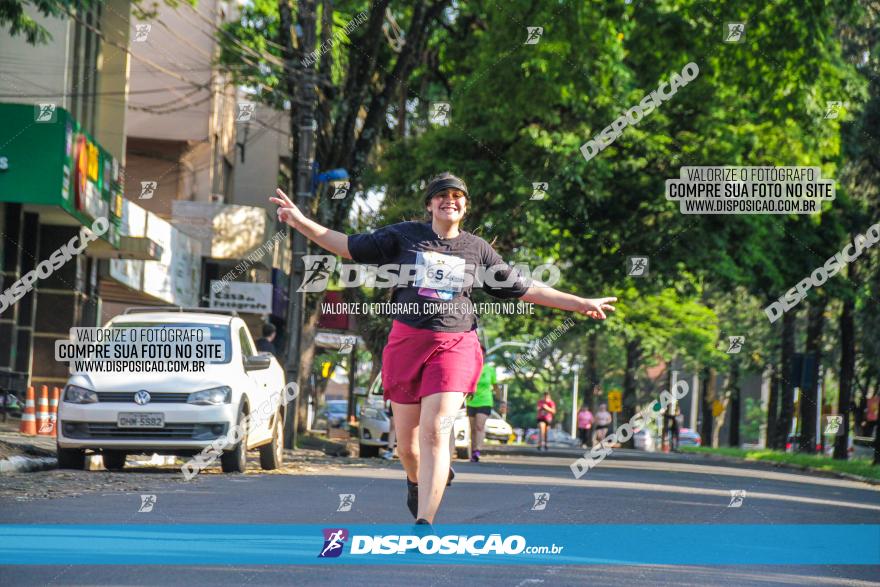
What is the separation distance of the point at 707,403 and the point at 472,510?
160 feet

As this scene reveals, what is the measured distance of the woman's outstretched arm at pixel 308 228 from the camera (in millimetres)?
7922

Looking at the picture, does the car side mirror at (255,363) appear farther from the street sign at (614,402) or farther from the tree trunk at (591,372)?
the tree trunk at (591,372)

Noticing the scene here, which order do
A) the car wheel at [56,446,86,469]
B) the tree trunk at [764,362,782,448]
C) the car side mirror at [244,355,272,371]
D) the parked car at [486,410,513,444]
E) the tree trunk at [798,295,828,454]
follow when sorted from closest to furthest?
1. the car wheel at [56,446,86,469]
2. the car side mirror at [244,355,272,371]
3. the tree trunk at [798,295,828,454]
4. the parked car at [486,410,513,444]
5. the tree trunk at [764,362,782,448]

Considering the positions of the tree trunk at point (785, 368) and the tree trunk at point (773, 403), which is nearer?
the tree trunk at point (785, 368)

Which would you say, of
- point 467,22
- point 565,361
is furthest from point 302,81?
point 565,361

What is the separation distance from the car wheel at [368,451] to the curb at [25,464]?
856 cm

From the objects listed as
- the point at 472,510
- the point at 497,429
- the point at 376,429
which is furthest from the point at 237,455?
the point at 497,429

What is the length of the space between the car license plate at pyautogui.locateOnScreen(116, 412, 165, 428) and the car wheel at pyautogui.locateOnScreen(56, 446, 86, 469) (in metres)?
0.67

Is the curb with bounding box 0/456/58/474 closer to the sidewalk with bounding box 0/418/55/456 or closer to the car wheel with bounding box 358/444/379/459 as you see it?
the sidewalk with bounding box 0/418/55/456

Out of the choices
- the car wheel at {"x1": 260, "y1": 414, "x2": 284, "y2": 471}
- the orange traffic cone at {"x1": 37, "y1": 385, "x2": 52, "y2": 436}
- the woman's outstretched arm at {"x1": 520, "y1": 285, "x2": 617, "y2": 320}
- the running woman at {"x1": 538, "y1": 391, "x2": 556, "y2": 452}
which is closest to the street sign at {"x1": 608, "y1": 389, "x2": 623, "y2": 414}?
the running woman at {"x1": 538, "y1": 391, "x2": 556, "y2": 452}

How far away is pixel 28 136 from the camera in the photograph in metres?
22.8

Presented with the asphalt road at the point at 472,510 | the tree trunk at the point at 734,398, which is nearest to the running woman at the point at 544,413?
the asphalt road at the point at 472,510

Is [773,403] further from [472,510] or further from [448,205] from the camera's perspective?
[448,205]

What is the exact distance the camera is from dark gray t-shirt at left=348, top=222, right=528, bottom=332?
316 inches
